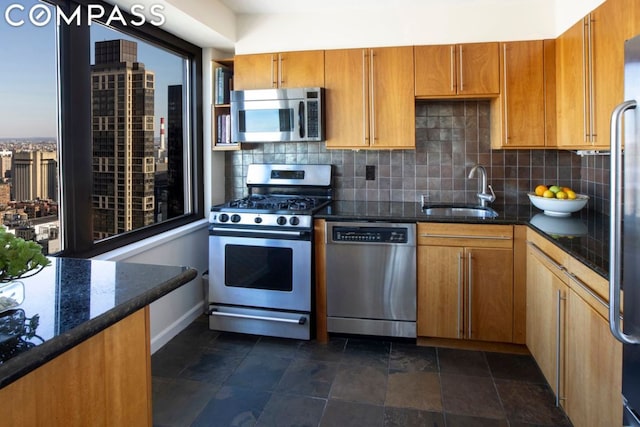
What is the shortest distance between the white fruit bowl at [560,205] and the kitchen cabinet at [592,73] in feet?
1.06

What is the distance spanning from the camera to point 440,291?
2.93 m

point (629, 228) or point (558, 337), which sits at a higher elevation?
point (629, 228)

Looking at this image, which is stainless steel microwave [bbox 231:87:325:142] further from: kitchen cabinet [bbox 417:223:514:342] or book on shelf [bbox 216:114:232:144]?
kitchen cabinet [bbox 417:223:514:342]

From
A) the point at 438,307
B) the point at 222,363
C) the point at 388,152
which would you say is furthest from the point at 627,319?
the point at 388,152

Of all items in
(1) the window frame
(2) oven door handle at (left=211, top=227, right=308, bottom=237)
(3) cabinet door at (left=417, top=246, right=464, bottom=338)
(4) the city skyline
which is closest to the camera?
(4) the city skyline

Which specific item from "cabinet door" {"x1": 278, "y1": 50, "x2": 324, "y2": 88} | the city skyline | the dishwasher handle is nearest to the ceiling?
→ "cabinet door" {"x1": 278, "y1": 50, "x2": 324, "y2": 88}

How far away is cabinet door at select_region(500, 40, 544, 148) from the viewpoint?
9.94ft

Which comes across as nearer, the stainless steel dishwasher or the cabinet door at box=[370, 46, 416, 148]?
the stainless steel dishwasher

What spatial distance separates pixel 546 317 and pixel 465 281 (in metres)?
0.61

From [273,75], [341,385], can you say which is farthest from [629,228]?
[273,75]

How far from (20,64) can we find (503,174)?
3.11 metres

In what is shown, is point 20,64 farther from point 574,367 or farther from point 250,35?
point 574,367

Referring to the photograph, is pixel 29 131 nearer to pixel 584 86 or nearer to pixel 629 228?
pixel 629 228

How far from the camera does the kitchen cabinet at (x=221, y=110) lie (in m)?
3.57
